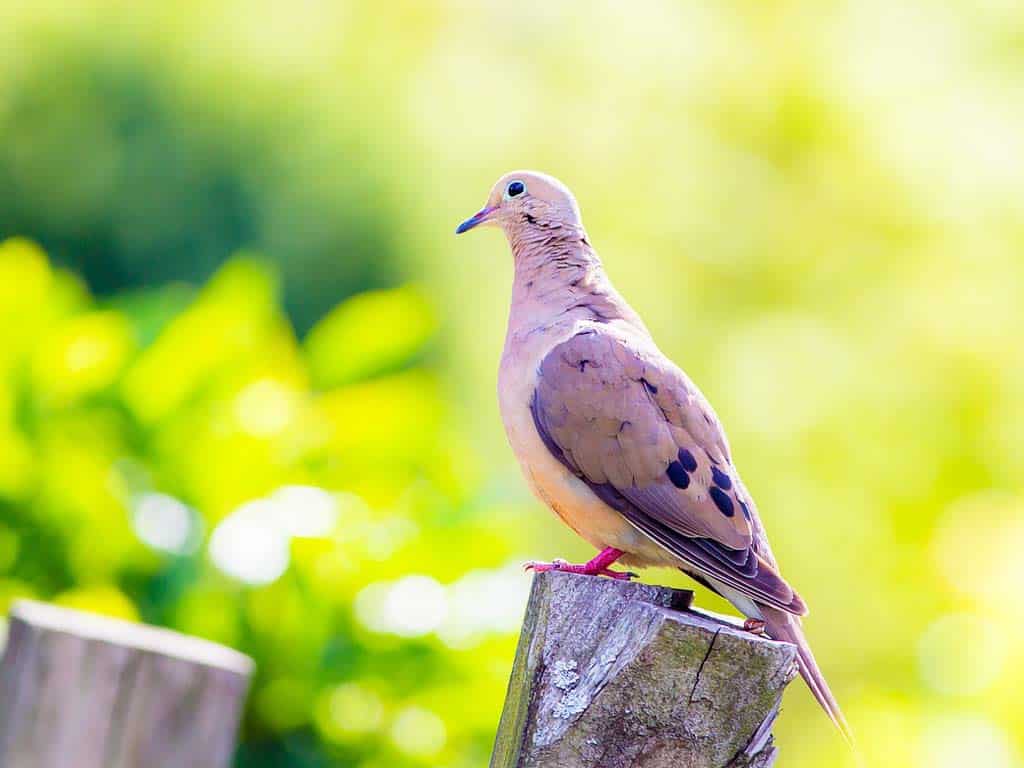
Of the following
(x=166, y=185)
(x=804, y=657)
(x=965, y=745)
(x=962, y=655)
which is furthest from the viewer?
(x=166, y=185)

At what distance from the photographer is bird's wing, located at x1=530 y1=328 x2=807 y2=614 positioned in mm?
2443

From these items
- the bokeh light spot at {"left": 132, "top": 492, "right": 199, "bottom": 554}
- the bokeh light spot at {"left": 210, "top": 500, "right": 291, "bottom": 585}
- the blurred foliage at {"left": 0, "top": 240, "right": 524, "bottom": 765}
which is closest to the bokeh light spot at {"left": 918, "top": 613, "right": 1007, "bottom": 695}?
the blurred foliage at {"left": 0, "top": 240, "right": 524, "bottom": 765}

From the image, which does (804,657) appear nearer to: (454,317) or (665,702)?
(665,702)

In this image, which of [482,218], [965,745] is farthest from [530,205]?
[965,745]

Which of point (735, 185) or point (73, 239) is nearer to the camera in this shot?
point (73, 239)

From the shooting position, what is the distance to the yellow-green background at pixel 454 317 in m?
4.52

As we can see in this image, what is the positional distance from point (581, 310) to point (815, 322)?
6.11 metres

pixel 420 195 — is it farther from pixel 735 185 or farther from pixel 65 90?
pixel 735 185

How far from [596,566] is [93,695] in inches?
37.9

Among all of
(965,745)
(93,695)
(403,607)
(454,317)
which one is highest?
(454,317)

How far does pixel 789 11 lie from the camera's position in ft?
32.8

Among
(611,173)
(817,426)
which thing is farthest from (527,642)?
(611,173)

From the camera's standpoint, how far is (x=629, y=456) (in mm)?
2572

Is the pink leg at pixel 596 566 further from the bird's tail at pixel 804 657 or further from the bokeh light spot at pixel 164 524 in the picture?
the bokeh light spot at pixel 164 524
